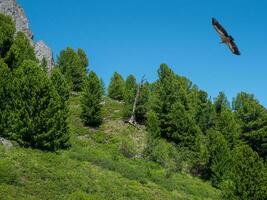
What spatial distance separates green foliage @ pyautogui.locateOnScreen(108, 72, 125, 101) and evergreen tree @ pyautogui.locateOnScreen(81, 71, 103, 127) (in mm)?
26029

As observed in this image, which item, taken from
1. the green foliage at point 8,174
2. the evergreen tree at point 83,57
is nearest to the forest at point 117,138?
the green foliage at point 8,174

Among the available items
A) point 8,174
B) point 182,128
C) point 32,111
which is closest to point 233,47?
point 8,174

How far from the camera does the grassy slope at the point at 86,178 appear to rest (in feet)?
95.0

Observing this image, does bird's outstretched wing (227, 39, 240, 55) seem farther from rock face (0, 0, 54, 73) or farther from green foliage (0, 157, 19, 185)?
rock face (0, 0, 54, 73)

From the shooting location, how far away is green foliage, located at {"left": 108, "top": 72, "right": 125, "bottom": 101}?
87.4 metres

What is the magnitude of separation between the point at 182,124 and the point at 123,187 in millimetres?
24977

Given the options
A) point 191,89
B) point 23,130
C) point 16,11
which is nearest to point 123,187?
point 23,130

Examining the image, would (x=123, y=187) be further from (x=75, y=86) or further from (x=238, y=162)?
(x=75, y=86)

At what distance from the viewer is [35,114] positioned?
123ft

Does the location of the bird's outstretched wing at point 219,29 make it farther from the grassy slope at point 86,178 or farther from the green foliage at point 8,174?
the green foliage at point 8,174

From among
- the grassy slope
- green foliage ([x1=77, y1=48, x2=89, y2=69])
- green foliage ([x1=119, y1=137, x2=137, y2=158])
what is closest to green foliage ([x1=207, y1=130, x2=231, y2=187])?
the grassy slope

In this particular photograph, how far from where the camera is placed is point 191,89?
A: 8075cm

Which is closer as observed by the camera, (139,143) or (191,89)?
(139,143)

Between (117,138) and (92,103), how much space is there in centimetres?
631
